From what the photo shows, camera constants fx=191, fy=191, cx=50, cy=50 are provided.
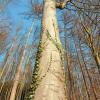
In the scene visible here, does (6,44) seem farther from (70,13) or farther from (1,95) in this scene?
(70,13)

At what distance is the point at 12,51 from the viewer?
322 inches

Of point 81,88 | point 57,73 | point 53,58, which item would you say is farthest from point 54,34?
point 81,88

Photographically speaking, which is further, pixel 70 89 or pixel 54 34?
pixel 70 89

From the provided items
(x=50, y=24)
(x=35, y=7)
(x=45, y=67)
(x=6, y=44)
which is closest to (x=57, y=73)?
(x=45, y=67)

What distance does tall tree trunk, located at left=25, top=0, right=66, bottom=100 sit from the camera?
138 centimetres

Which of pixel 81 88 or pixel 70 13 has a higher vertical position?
pixel 70 13

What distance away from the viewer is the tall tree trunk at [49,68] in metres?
1.38

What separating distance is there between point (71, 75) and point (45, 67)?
803 cm

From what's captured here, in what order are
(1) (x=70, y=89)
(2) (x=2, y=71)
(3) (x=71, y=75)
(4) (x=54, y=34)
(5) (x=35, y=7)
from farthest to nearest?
(3) (x=71, y=75), (1) (x=70, y=89), (2) (x=2, y=71), (5) (x=35, y=7), (4) (x=54, y=34)

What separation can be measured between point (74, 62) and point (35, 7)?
13.0 feet

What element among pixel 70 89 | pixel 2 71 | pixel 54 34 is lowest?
pixel 70 89

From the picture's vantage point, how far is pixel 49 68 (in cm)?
154

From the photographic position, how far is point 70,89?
8836 millimetres

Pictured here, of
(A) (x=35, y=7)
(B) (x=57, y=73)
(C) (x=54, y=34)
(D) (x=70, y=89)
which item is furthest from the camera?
(D) (x=70, y=89)
